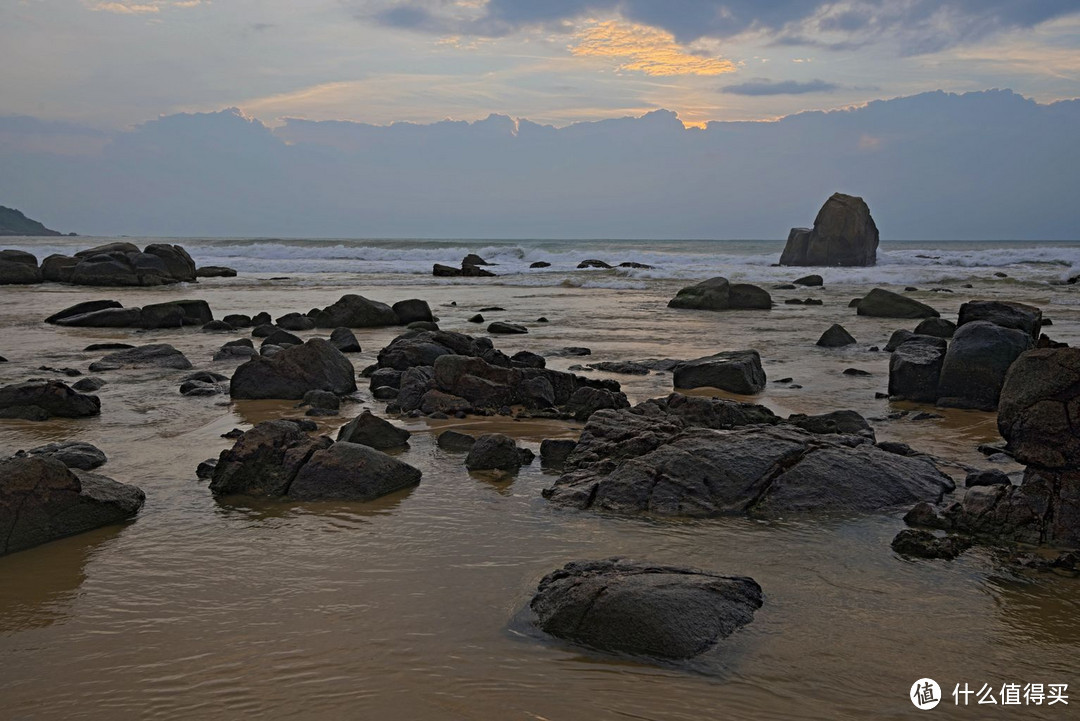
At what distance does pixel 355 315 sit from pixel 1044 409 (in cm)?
1480

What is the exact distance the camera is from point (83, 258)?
35.3m

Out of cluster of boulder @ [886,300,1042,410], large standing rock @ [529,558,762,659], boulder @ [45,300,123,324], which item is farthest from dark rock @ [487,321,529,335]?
large standing rock @ [529,558,762,659]

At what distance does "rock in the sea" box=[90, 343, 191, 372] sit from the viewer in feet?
39.7

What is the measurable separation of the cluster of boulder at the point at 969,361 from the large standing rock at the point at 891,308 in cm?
1025

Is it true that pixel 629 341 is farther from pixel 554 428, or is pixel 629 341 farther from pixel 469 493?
pixel 469 493

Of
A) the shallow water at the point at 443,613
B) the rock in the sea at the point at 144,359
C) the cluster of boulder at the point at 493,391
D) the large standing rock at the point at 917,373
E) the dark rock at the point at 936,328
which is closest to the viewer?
the shallow water at the point at 443,613

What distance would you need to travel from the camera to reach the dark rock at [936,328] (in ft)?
50.1

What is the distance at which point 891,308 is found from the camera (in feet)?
67.6

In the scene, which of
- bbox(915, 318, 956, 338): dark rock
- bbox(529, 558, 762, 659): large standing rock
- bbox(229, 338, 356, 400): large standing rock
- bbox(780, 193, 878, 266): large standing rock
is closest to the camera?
bbox(529, 558, 762, 659): large standing rock

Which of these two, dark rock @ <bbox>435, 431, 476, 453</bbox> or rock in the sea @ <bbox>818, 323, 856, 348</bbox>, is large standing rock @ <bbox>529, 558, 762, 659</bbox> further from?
rock in the sea @ <bbox>818, 323, 856, 348</bbox>

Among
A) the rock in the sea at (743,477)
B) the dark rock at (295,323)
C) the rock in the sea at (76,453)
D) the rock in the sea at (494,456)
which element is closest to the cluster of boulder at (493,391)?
the rock in the sea at (494,456)

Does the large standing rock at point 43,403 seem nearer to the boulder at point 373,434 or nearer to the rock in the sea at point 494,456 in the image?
the boulder at point 373,434

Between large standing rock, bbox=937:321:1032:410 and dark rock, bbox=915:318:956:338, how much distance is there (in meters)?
6.04

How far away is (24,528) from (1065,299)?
27.6 m
